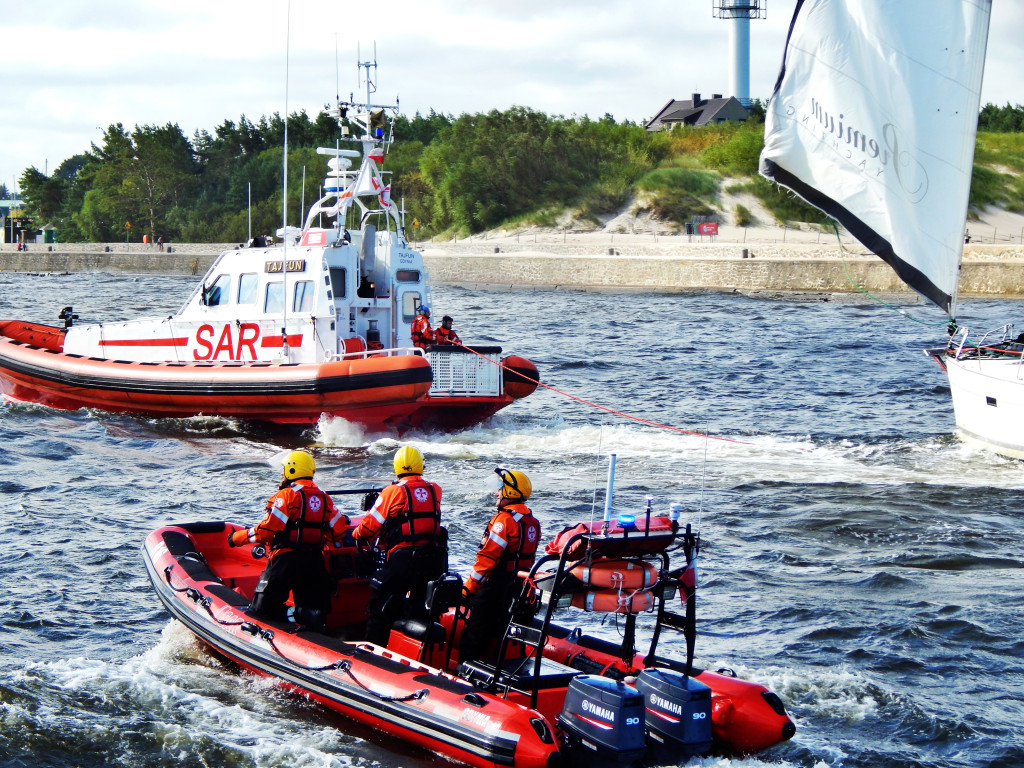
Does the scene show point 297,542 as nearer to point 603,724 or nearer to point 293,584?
point 293,584

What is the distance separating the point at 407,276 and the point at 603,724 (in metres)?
11.0

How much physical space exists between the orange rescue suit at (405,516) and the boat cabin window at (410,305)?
9.08 metres

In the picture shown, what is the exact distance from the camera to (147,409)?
53.8 ft

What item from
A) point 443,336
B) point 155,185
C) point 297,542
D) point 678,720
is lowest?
point 678,720

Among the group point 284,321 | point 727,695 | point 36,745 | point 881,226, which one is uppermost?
point 881,226

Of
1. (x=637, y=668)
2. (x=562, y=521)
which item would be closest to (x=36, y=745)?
(x=637, y=668)

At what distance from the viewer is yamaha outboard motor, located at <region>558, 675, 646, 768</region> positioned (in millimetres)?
6023

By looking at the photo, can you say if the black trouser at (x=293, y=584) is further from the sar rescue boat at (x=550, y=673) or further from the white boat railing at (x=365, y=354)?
the white boat railing at (x=365, y=354)

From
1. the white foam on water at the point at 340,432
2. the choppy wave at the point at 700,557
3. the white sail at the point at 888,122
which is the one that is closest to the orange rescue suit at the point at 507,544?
the choppy wave at the point at 700,557

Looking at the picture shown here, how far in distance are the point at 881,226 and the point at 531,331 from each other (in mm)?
21683

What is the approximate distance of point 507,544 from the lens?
22.0 ft

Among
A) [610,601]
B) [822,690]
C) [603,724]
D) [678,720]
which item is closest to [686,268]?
[822,690]

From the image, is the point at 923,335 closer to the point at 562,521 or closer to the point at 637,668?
the point at 562,521

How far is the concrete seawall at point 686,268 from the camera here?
4175 centimetres
